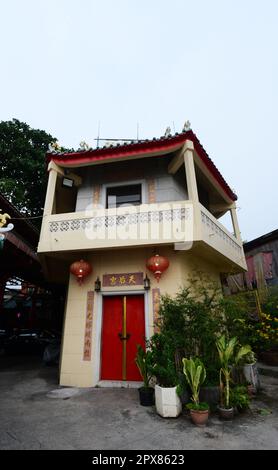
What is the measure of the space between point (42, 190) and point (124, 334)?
1204 centimetres

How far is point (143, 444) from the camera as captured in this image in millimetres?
3492

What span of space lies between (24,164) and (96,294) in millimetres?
11524

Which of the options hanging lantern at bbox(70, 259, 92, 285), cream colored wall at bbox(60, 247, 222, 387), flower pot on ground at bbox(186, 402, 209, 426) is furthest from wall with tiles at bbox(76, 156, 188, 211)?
flower pot on ground at bbox(186, 402, 209, 426)

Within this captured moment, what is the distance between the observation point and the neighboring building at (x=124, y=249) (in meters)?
6.71

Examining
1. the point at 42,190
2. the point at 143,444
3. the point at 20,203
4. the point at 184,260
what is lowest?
the point at 143,444

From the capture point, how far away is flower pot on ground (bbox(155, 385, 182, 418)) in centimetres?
449

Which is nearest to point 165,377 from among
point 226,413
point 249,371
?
point 226,413

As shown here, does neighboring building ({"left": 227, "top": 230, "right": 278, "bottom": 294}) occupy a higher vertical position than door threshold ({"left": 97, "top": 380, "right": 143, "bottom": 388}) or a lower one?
higher

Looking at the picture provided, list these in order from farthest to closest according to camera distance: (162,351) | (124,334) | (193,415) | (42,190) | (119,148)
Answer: (42,190) < (119,148) < (124,334) < (162,351) < (193,415)

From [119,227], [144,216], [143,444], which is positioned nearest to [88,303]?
[119,227]

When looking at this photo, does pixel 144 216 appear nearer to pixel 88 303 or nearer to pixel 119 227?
pixel 119 227

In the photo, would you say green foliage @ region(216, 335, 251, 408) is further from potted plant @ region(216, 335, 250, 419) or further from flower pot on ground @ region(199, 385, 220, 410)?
flower pot on ground @ region(199, 385, 220, 410)

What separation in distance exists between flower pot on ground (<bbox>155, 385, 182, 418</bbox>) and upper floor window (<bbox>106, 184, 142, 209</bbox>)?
5.59 m

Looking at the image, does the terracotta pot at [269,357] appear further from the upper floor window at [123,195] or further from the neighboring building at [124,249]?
the upper floor window at [123,195]
